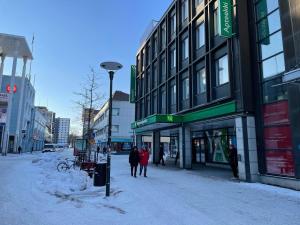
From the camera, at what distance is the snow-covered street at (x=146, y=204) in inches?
287

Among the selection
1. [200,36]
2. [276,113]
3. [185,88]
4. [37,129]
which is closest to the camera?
[276,113]

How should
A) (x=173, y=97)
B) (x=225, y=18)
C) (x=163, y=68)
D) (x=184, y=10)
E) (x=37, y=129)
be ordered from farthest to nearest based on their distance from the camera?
(x=37, y=129), (x=163, y=68), (x=173, y=97), (x=184, y=10), (x=225, y=18)

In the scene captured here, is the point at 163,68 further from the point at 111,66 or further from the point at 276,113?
the point at 111,66

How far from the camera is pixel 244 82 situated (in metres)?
15.1

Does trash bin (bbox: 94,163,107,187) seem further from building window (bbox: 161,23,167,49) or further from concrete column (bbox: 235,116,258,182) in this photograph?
building window (bbox: 161,23,167,49)

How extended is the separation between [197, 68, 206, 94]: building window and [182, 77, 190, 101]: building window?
1.63 m

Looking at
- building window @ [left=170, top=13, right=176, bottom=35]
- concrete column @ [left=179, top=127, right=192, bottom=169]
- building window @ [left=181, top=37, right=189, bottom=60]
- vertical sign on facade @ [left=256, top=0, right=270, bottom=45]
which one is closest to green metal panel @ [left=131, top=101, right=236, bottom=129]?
concrete column @ [left=179, top=127, right=192, bottom=169]

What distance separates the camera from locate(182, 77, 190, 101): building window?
899 inches

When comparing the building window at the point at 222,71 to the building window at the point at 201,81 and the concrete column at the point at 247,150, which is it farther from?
the concrete column at the point at 247,150

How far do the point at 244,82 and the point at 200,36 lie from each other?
26.0ft

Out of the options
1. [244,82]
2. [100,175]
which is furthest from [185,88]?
[100,175]

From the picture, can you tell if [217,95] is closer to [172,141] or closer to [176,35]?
[176,35]

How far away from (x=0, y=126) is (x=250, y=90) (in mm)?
52299

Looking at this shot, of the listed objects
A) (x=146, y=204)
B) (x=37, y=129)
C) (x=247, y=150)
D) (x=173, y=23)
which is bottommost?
(x=146, y=204)
